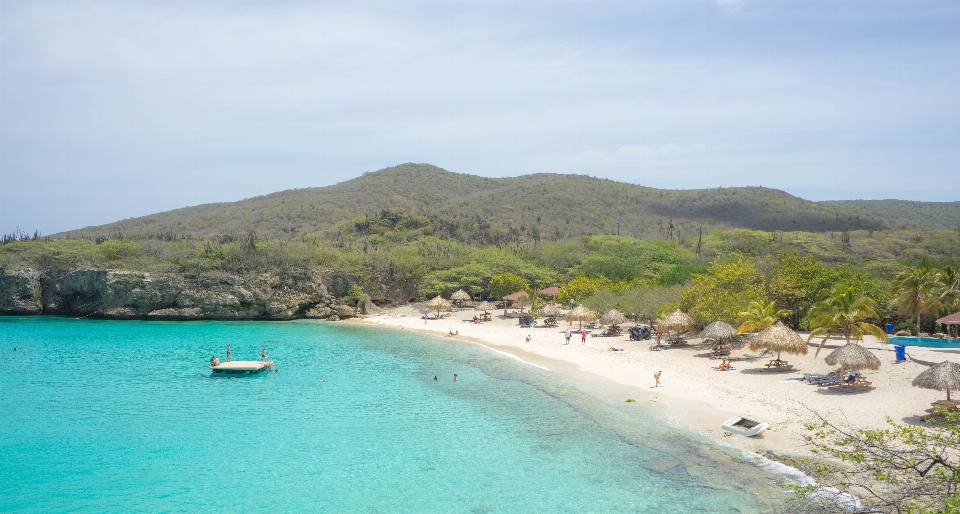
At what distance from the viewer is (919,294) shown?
30.5m

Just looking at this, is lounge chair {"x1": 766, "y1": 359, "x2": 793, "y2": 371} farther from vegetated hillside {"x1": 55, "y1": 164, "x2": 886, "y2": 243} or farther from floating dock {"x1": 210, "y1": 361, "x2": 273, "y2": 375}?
vegetated hillside {"x1": 55, "y1": 164, "x2": 886, "y2": 243}

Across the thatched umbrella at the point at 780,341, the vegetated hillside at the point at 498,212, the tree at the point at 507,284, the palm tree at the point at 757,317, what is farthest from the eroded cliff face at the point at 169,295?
the thatched umbrella at the point at 780,341

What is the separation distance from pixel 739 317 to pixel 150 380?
29.1 metres

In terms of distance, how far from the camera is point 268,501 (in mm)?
14641

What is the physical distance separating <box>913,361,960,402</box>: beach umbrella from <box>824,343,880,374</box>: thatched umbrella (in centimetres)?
299

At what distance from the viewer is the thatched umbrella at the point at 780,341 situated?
79.7ft

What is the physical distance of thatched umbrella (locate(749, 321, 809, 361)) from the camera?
24281 mm

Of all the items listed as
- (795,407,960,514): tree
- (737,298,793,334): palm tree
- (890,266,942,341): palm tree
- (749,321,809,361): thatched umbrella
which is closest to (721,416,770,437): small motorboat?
(795,407,960,514): tree

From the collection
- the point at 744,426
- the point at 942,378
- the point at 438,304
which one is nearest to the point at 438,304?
the point at 438,304

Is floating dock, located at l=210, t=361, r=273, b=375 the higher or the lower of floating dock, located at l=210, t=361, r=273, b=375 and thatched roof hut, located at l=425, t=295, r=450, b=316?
the lower

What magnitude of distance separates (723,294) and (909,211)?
14212cm

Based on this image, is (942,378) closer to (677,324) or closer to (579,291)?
(677,324)

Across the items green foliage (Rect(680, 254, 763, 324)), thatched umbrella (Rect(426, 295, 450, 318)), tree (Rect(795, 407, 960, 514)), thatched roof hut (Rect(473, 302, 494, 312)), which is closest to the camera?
tree (Rect(795, 407, 960, 514))

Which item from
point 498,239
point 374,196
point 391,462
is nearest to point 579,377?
point 391,462
